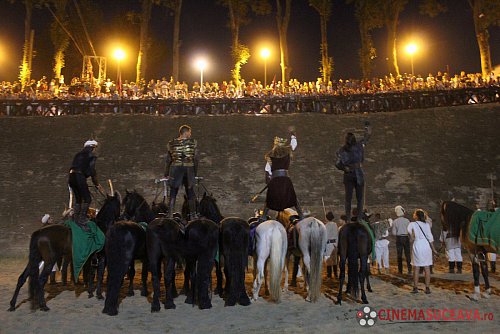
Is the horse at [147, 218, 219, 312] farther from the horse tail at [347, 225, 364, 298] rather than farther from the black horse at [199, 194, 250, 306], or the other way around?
the horse tail at [347, 225, 364, 298]

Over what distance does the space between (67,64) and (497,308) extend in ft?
160

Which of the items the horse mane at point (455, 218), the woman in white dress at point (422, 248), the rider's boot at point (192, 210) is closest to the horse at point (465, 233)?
the horse mane at point (455, 218)

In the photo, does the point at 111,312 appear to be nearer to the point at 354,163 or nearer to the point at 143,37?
the point at 354,163

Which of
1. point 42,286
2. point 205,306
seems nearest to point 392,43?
point 205,306

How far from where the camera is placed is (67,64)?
4766cm

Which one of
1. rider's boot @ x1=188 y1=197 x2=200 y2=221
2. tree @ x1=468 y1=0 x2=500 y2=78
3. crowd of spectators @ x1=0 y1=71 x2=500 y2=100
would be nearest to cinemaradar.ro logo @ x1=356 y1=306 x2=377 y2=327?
rider's boot @ x1=188 y1=197 x2=200 y2=221

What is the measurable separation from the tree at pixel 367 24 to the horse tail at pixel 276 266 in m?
29.9

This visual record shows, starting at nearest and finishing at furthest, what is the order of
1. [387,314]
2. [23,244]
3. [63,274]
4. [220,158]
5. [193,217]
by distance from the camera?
[387,314], [193,217], [63,274], [23,244], [220,158]

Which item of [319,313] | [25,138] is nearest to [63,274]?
[319,313]

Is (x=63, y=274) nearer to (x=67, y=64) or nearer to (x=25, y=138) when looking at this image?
(x=25, y=138)

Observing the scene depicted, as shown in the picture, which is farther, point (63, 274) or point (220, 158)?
point (220, 158)

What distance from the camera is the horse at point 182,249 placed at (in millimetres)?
9016

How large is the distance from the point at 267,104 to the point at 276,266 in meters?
19.2

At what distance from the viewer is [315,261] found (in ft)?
31.5
